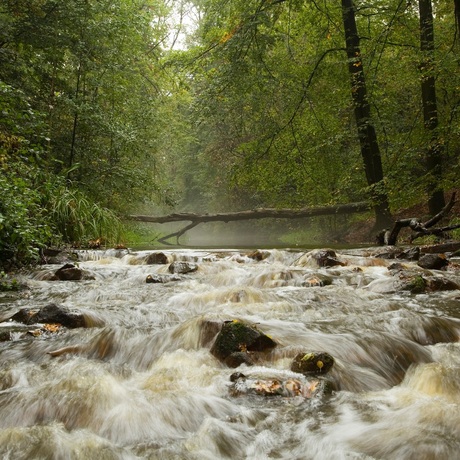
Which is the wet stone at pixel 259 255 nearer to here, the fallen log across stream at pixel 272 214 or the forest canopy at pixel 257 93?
the forest canopy at pixel 257 93

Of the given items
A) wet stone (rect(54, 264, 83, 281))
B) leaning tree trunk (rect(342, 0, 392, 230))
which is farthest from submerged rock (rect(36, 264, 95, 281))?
leaning tree trunk (rect(342, 0, 392, 230))

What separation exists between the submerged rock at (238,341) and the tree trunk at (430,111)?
789 cm

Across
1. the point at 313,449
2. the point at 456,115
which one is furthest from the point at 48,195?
the point at 456,115

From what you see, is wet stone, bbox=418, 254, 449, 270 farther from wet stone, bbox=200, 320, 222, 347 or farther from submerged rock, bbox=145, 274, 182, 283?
wet stone, bbox=200, 320, 222, 347

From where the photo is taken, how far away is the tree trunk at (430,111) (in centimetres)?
971

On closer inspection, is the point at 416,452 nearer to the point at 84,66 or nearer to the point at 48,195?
the point at 48,195

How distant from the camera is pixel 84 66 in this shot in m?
11.8

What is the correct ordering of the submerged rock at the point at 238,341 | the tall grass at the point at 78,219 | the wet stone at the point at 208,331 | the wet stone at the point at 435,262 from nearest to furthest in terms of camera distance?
the submerged rock at the point at 238,341, the wet stone at the point at 208,331, the wet stone at the point at 435,262, the tall grass at the point at 78,219

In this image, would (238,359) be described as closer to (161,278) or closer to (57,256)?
(161,278)

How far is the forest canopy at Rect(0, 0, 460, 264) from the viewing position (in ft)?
33.3

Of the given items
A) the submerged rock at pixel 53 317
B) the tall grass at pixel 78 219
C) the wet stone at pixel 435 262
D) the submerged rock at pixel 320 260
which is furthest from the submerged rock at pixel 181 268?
the wet stone at pixel 435 262

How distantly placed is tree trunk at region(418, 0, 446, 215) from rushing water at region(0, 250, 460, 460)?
18.1 feet

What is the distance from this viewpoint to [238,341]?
355 cm

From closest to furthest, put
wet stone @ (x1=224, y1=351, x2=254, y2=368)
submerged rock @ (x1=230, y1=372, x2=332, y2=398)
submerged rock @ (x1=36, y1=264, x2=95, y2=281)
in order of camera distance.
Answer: submerged rock @ (x1=230, y1=372, x2=332, y2=398) < wet stone @ (x1=224, y1=351, x2=254, y2=368) < submerged rock @ (x1=36, y1=264, x2=95, y2=281)
